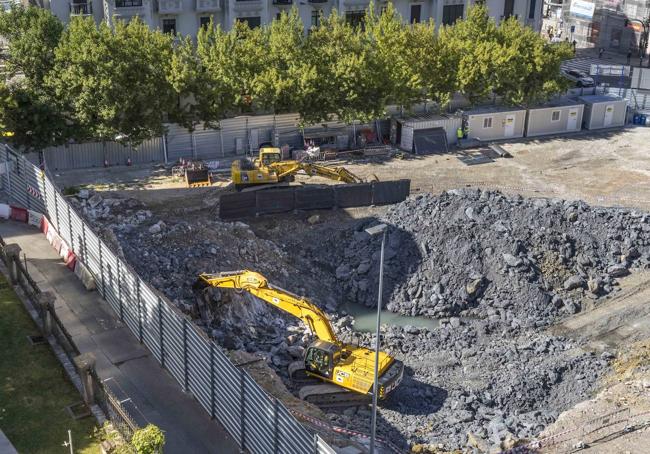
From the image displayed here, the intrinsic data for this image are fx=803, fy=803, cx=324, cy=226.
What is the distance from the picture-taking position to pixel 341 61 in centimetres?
5494

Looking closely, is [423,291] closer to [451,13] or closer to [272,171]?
[272,171]

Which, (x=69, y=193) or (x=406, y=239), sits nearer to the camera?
(x=406, y=239)

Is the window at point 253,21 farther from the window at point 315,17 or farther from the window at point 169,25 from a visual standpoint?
the window at point 169,25

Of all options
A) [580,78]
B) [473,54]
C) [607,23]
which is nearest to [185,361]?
[473,54]

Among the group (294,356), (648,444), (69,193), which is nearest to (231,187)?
(69,193)

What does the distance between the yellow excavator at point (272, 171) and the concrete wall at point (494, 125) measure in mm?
13835

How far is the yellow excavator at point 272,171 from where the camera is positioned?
48.2m

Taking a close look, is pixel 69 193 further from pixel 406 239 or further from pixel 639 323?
pixel 639 323

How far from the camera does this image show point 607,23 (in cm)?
9419

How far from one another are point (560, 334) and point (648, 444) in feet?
32.3

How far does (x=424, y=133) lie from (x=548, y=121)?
1196 cm

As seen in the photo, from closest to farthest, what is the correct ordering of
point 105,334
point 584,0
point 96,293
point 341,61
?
point 105,334 → point 96,293 → point 341,61 → point 584,0

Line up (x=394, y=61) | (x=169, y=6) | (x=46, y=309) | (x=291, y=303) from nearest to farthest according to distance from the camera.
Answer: (x=46, y=309) → (x=291, y=303) → (x=394, y=61) → (x=169, y=6)

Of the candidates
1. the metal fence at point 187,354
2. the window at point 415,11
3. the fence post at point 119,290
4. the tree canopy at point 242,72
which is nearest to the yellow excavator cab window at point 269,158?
the tree canopy at point 242,72
